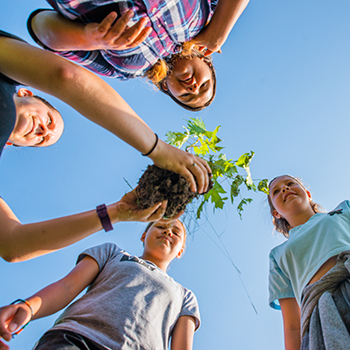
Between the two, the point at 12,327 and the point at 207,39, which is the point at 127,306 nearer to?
the point at 12,327

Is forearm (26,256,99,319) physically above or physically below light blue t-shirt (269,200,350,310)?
below

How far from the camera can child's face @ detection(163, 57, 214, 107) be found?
7.36ft

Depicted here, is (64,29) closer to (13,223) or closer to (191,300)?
(13,223)

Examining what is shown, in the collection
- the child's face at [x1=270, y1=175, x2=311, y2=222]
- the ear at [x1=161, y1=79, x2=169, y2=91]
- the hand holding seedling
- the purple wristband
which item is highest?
the ear at [x1=161, y1=79, x2=169, y2=91]

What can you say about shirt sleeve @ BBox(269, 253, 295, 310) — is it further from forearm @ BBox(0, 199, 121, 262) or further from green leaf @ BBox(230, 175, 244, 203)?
forearm @ BBox(0, 199, 121, 262)

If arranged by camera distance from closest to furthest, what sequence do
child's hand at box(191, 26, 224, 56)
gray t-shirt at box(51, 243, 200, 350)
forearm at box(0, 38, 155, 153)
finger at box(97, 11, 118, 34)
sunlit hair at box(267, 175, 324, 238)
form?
forearm at box(0, 38, 155, 153), finger at box(97, 11, 118, 34), gray t-shirt at box(51, 243, 200, 350), child's hand at box(191, 26, 224, 56), sunlit hair at box(267, 175, 324, 238)

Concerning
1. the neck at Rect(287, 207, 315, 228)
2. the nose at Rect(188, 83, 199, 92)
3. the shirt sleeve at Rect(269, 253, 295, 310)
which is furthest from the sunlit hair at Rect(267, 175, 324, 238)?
the nose at Rect(188, 83, 199, 92)

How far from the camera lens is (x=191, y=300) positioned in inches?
104

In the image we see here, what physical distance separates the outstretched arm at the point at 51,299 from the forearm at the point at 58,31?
170cm

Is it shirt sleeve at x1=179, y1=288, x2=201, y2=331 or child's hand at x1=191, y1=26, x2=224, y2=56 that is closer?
child's hand at x1=191, y1=26, x2=224, y2=56

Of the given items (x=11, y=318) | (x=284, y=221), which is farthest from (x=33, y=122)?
(x=284, y=221)

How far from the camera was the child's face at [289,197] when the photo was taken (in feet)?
10.1

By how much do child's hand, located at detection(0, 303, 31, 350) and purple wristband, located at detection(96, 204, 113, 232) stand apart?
780 mm

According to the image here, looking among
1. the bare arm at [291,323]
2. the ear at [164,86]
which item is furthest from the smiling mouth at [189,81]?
the bare arm at [291,323]
